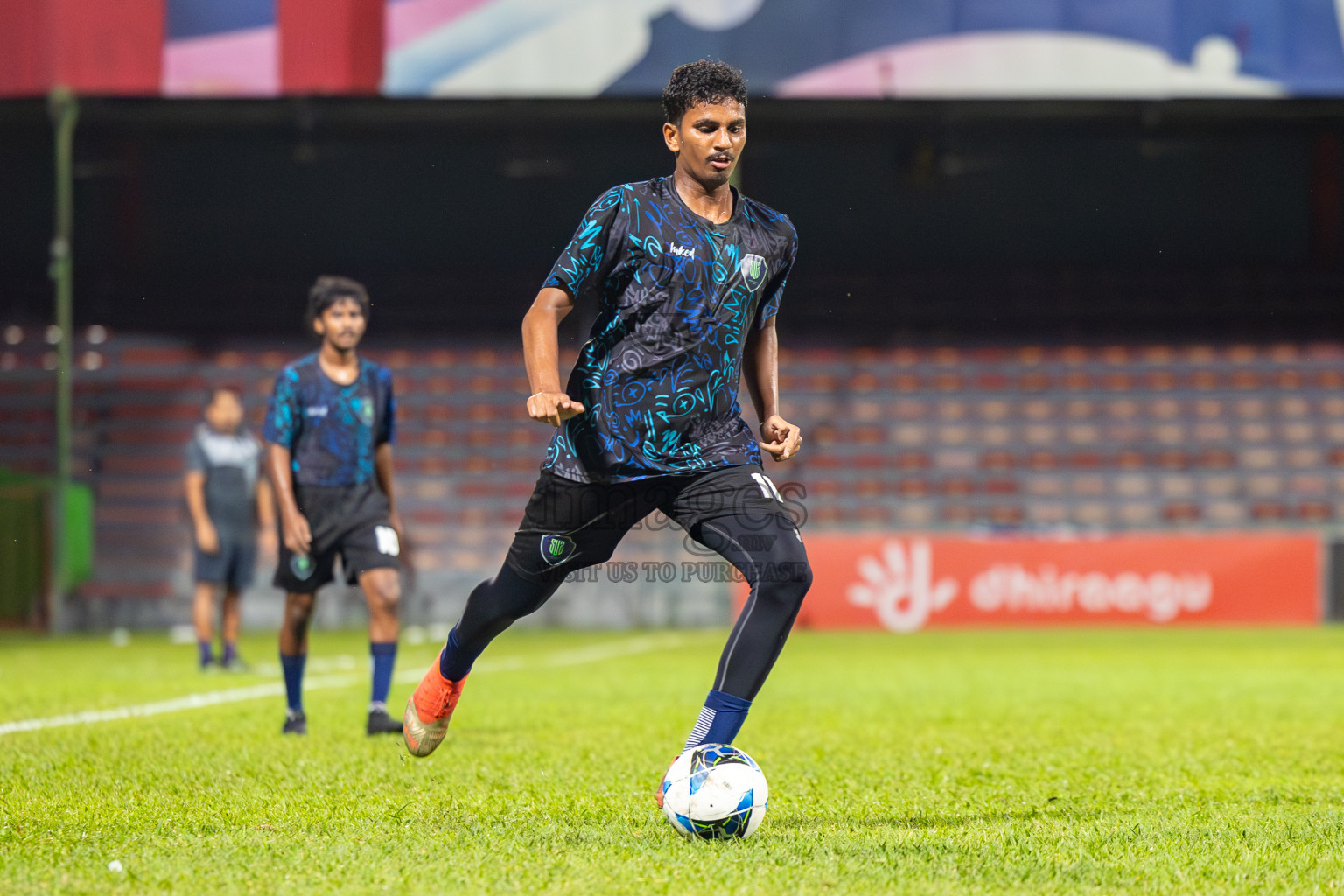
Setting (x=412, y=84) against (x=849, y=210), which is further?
(x=849, y=210)

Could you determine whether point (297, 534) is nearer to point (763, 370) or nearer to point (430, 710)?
point (430, 710)

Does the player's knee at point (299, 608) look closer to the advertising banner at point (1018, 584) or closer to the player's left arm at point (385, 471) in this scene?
the player's left arm at point (385, 471)

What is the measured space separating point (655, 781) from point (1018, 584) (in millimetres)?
12104

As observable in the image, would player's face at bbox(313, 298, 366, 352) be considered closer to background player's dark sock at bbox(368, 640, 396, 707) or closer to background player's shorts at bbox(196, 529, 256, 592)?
background player's dark sock at bbox(368, 640, 396, 707)

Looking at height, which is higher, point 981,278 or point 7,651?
point 981,278

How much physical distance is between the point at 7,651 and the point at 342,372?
7.81 metres

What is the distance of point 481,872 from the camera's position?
3141 millimetres

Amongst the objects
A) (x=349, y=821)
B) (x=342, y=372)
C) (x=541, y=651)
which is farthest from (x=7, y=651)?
(x=349, y=821)

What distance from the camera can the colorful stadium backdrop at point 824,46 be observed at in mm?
15555

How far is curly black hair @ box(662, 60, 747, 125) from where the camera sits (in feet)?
12.7

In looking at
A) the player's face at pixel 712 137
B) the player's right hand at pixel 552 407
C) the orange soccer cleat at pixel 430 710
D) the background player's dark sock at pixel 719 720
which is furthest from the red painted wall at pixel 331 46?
the background player's dark sock at pixel 719 720

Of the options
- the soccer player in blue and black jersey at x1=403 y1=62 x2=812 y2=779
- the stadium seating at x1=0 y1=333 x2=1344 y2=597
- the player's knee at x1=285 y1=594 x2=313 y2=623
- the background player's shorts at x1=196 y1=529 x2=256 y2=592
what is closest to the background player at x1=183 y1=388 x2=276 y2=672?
the background player's shorts at x1=196 y1=529 x2=256 y2=592

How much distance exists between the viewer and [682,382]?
3838 millimetres

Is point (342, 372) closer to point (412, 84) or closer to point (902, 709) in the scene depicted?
point (902, 709)
